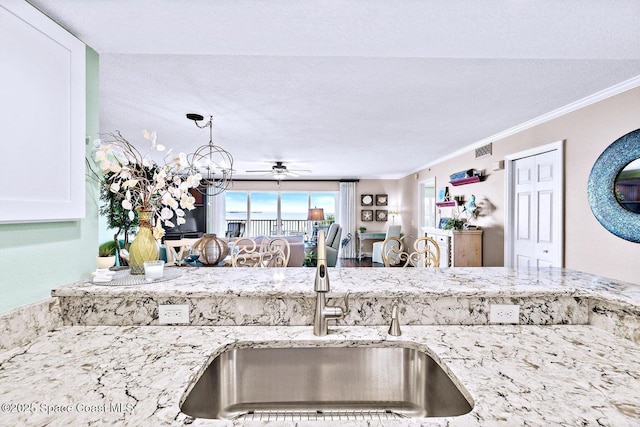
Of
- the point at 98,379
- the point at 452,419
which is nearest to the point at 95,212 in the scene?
the point at 98,379

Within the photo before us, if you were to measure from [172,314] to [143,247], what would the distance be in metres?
0.44

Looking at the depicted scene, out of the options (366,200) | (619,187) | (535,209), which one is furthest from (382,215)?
(619,187)

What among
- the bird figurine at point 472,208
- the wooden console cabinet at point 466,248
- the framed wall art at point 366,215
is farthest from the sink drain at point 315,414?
the framed wall art at point 366,215

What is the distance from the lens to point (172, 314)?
1146 mm

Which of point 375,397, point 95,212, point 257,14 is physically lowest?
point 375,397

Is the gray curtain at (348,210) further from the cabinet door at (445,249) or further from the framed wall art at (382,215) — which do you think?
the cabinet door at (445,249)

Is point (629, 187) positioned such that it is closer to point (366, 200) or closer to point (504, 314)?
point (504, 314)

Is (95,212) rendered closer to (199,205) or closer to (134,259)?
(134,259)

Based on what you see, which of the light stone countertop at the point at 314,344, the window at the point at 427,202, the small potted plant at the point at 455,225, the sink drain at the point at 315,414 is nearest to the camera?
the light stone countertop at the point at 314,344

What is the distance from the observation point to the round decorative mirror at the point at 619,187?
2.27 metres

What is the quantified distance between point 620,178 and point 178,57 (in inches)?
135

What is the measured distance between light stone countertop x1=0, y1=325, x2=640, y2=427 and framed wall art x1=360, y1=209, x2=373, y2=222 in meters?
7.73

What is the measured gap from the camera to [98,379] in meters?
0.79

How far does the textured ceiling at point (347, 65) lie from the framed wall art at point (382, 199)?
13.9ft
